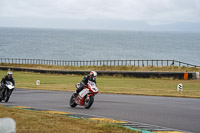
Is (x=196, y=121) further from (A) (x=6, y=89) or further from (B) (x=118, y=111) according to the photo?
(A) (x=6, y=89)

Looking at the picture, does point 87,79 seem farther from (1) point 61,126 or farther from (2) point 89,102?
(1) point 61,126

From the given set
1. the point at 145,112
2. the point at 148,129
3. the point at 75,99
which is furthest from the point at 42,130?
the point at 75,99

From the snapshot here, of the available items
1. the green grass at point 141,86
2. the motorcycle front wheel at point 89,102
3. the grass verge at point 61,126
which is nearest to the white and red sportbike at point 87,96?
A: the motorcycle front wheel at point 89,102

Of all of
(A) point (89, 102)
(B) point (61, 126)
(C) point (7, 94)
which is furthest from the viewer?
(C) point (7, 94)

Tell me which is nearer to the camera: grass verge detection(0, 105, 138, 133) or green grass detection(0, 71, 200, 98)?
grass verge detection(0, 105, 138, 133)

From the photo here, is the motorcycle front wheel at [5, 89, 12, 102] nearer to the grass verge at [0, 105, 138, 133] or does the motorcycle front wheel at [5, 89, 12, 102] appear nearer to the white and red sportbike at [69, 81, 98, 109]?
the white and red sportbike at [69, 81, 98, 109]

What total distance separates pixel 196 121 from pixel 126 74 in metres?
27.9

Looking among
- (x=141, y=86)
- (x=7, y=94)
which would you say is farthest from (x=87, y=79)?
(x=141, y=86)

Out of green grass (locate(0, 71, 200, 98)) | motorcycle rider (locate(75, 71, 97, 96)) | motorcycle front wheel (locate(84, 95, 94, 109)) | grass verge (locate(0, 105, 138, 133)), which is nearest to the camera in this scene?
grass verge (locate(0, 105, 138, 133))

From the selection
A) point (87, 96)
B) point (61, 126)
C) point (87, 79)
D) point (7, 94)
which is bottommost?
point (61, 126)

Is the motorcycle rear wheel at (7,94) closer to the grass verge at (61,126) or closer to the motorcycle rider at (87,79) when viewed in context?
the motorcycle rider at (87,79)

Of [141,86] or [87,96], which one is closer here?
[87,96]

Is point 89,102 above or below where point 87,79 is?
below

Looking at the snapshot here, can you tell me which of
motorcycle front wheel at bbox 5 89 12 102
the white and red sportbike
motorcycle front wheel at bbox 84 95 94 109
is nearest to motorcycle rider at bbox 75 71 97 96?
the white and red sportbike
